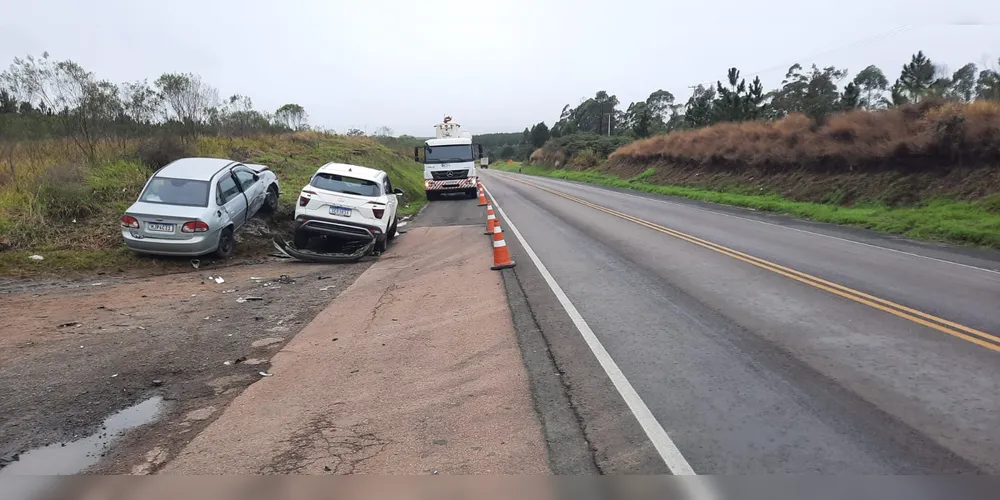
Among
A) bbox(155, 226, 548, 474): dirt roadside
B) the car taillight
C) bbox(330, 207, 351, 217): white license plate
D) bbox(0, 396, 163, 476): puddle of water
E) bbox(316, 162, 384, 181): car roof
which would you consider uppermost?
bbox(316, 162, 384, 181): car roof

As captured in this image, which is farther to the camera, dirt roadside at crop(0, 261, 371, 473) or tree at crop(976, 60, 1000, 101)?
tree at crop(976, 60, 1000, 101)

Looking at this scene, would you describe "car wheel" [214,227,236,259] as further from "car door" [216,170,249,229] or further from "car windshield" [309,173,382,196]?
"car windshield" [309,173,382,196]

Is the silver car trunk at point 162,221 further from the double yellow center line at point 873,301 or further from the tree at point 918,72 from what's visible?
the tree at point 918,72

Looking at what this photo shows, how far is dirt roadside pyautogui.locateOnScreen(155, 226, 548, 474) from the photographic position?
4055mm

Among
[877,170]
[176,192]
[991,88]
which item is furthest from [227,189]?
[991,88]

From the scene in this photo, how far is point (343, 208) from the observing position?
13109mm

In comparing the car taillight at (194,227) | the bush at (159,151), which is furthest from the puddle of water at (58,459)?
the bush at (159,151)

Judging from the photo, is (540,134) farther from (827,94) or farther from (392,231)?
(392,231)

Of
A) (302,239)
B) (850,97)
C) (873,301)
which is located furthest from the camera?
(850,97)

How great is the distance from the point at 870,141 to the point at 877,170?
49.0 inches

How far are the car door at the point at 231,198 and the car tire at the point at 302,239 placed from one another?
4.03 ft

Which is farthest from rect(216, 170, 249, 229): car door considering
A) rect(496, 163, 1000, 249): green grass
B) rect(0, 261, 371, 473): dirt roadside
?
rect(496, 163, 1000, 249): green grass

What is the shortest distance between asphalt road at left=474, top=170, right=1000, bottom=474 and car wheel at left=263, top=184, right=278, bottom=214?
22.3ft

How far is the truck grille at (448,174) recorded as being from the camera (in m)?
28.4
